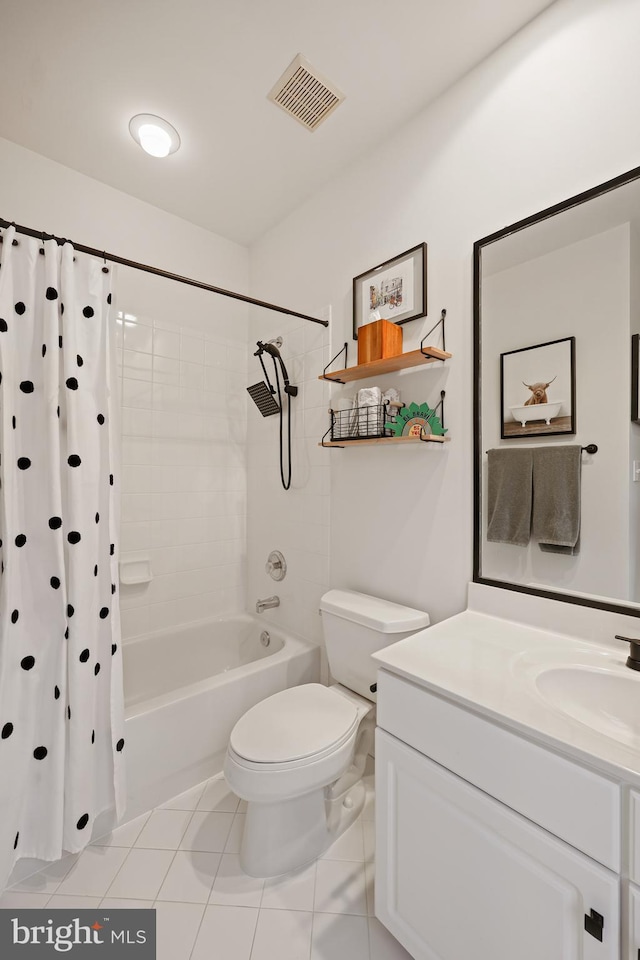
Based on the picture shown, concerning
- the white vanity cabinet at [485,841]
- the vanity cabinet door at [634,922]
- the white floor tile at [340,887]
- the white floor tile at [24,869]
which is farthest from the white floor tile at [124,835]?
the vanity cabinet door at [634,922]

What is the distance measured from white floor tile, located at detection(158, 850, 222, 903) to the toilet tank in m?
0.70

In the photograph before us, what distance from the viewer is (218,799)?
1597 mm

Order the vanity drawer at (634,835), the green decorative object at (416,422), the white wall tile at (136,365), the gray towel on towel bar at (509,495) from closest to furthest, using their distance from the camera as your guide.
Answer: the vanity drawer at (634,835), the gray towel on towel bar at (509,495), the green decorative object at (416,422), the white wall tile at (136,365)

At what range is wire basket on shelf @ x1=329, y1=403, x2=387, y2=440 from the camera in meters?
1.57

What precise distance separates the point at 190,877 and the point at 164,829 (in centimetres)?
23

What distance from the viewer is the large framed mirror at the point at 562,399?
1.07 m

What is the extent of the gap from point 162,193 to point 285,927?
292 centimetres

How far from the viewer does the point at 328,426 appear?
1.96m

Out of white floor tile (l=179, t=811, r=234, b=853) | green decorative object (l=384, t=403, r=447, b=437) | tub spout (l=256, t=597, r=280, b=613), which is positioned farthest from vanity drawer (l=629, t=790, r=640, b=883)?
tub spout (l=256, t=597, r=280, b=613)

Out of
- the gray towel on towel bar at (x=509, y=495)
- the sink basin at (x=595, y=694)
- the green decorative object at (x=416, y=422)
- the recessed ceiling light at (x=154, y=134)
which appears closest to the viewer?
the sink basin at (x=595, y=694)

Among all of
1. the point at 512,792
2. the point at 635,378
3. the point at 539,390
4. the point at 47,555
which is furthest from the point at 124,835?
the point at 635,378

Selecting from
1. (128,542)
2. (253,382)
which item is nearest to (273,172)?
(253,382)

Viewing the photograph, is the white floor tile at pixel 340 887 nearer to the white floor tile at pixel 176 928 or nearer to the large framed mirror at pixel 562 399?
the white floor tile at pixel 176 928

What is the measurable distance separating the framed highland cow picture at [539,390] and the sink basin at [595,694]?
63 cm
